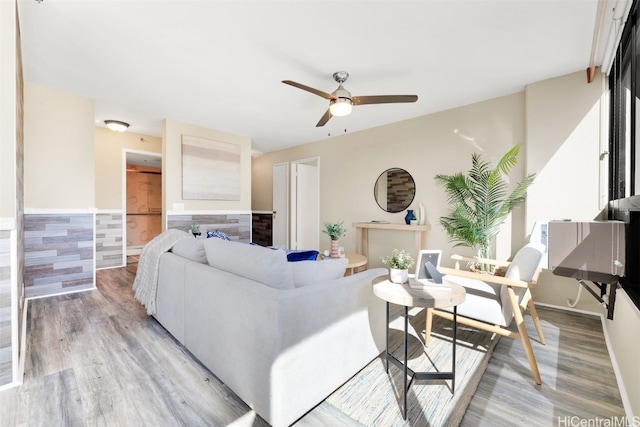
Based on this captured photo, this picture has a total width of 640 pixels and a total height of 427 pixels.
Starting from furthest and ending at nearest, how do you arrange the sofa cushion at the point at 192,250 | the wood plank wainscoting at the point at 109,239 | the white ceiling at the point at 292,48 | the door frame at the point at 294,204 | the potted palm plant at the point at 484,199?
1. the door frame at the point at 294,204
2. the wood plank wainscoting at the point at 109,239
3. the potted palm plant at the point at 484,199
4. the sofa cushion at the point at 192,250
5. the white ceiling at the point at 292,48

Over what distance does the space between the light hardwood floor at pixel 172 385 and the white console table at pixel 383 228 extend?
1.61 m

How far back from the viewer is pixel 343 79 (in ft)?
9.40

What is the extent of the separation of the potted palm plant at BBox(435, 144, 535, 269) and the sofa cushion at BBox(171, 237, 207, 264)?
2819mm

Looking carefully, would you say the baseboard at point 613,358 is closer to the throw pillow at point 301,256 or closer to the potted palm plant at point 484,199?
the potted palm plant at point 484,199

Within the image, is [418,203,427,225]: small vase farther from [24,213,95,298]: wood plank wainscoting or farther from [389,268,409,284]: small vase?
[24,213,95,298]: wood plank wainscoting

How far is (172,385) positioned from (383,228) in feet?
10.9

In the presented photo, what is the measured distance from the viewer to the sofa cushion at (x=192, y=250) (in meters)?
2.12

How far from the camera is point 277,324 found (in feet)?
4.08

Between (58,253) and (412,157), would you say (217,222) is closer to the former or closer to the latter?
(58,253)

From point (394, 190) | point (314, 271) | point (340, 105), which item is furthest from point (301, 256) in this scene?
point (394, 190)

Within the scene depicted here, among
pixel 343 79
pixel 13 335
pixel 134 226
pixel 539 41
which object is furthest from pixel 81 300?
pixel 539 41

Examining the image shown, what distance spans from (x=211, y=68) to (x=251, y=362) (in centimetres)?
275

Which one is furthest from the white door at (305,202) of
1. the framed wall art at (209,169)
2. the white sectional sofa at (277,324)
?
the white sectional sofa at (277,324)

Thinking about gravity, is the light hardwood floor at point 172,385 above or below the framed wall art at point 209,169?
below
